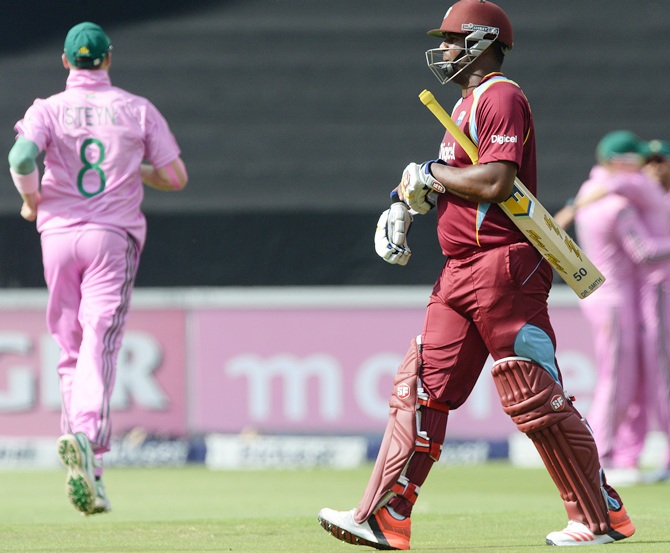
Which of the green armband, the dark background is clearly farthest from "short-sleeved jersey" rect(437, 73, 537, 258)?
the dark background

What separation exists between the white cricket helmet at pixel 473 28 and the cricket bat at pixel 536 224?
184mm

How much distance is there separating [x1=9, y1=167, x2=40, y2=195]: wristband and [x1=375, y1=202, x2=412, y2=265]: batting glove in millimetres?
1776

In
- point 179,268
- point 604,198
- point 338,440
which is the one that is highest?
point 604,198

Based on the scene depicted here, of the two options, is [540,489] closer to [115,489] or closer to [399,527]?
[115,489]

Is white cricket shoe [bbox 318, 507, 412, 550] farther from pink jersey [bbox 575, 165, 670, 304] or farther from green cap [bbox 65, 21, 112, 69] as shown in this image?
pink jersey [bbox 575, 165, 670, 304]

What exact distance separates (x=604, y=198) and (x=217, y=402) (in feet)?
9.92

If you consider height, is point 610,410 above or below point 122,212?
below

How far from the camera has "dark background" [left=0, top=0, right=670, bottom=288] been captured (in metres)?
11.1

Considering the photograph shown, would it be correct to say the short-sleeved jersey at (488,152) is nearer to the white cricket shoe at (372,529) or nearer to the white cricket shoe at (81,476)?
the white cricket shoe at (372,529)

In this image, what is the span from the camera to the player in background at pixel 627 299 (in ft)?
28.2

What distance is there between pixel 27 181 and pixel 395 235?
1860 mm

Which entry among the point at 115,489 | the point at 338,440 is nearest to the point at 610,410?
the point at 338,440

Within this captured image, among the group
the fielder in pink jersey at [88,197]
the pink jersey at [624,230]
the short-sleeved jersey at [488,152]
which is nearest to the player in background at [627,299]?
the pink jersey at [624,230]

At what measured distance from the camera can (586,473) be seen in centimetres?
503
